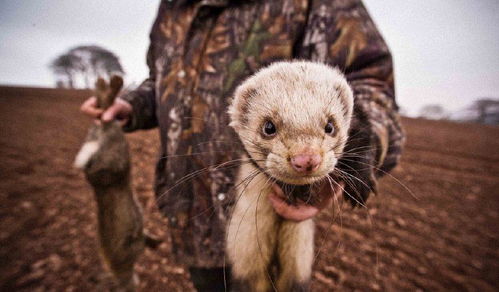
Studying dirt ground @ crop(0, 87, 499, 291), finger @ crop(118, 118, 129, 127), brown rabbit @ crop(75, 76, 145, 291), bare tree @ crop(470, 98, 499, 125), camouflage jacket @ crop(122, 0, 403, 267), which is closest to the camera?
camouflage jacket @ crop(122, 0, 403, 267)

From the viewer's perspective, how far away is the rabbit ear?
1264 millimetres

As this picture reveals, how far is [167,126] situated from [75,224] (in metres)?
2.94

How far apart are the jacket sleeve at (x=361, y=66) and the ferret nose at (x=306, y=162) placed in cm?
20

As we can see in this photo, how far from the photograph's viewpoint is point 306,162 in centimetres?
75

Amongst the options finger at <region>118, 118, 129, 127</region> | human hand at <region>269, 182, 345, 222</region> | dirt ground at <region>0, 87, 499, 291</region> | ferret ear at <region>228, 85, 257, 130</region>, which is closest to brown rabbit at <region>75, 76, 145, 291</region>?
finger at <region>118, 118, 129, 127</region>

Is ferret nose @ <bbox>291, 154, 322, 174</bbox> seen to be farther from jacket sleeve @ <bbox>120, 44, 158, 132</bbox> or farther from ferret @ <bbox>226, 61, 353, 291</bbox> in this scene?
jacket sleeve @ <bbox>120, 44, 158, 132</bbox>

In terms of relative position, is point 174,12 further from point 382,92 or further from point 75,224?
point 75,224

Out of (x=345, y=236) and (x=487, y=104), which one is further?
(x=487, y=104)

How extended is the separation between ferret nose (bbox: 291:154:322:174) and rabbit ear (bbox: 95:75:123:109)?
0.97m

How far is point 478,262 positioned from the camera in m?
3.08

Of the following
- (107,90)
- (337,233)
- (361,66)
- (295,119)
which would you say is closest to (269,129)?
(295,119)

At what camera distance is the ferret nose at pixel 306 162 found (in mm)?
751

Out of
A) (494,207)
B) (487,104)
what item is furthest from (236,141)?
(487,104)

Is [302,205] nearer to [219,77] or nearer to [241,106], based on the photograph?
[241,106]
